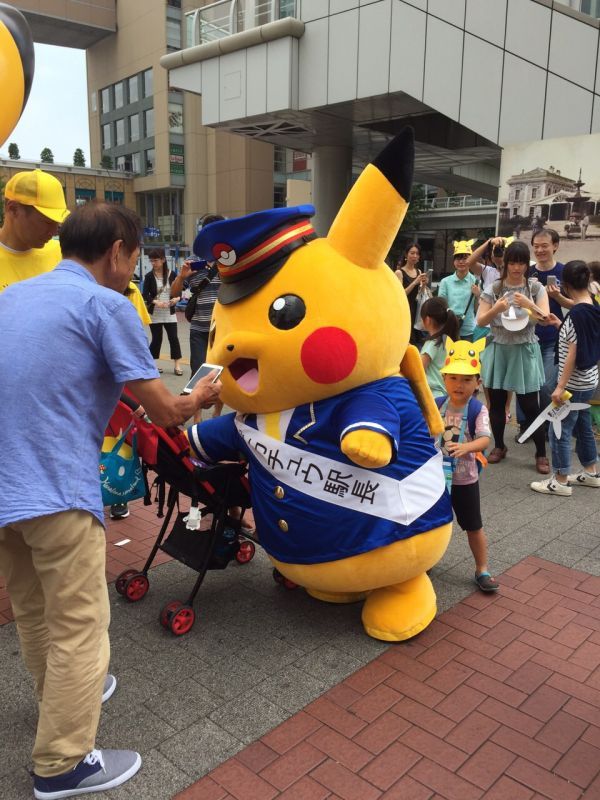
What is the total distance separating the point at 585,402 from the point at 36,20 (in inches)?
2146

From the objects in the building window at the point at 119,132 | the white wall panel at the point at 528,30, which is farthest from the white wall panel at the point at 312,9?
the building window at the point at 119,132

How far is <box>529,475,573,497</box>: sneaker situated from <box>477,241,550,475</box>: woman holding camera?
1.59 feet

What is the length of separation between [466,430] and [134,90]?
172 ft

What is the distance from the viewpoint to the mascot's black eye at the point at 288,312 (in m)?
2.94

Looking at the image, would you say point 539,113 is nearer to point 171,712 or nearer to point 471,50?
point 471,50

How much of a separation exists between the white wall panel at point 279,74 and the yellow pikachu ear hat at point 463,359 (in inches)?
552

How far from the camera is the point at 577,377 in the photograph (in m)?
5.38

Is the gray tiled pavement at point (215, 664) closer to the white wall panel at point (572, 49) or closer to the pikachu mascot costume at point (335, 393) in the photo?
the pikachu mascot costume at point (335, 393)

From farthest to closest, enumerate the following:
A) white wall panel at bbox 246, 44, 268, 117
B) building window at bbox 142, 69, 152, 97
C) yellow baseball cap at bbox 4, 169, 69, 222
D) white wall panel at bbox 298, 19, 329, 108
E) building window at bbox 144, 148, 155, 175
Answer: building window at bbox 144, 148, 155, 175
building window at bbox 142, 69, 152, 97
white wall panel at bbox 246, 44, 268, 117
white wall panel at bbox 298, 19, 329, 108
yellow baseball cap at bbox 4, 169, 69, 222

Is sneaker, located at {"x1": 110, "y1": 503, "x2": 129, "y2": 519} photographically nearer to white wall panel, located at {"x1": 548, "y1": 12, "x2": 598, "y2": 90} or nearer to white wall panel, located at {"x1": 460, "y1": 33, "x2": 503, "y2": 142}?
white wall panel, located at {"x1": 460, "y1": 33, "x2": 503, "y2": 142}

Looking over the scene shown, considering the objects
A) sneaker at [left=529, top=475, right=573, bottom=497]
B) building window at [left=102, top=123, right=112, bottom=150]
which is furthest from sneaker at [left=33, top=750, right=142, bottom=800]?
building window at [left=102, top=123, right=112, bottom=150]

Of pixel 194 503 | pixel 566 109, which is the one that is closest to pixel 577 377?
pixel 194 503

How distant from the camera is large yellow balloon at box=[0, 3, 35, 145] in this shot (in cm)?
296

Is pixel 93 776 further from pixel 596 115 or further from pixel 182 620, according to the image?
pixel 596 115
